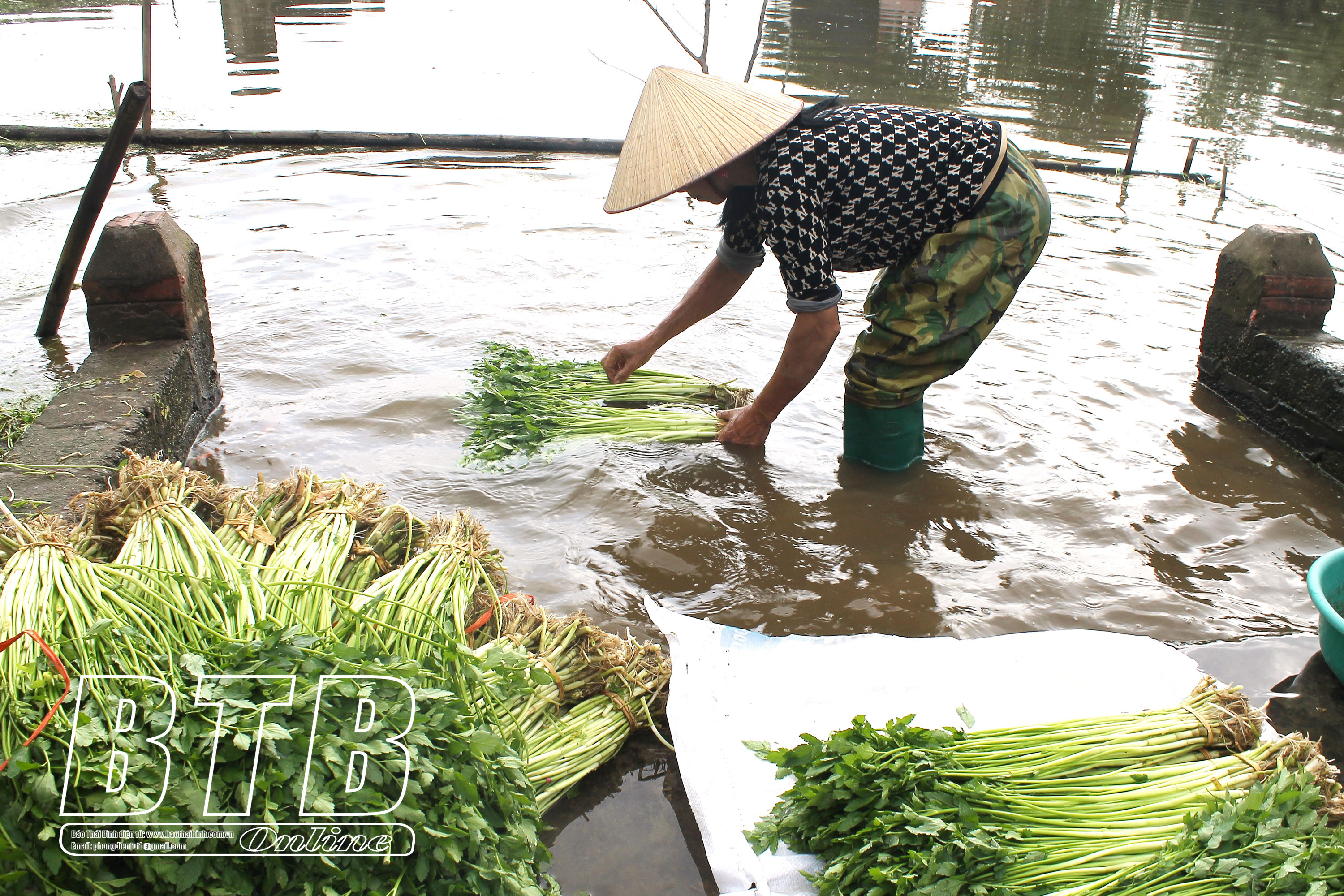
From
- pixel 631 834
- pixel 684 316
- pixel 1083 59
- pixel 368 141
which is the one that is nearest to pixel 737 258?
pixel 684 316

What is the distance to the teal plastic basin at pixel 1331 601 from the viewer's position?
8.52ft

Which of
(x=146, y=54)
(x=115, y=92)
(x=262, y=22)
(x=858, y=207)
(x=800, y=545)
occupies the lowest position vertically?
(x=800, y=545)

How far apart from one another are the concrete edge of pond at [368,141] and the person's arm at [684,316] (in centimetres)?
446

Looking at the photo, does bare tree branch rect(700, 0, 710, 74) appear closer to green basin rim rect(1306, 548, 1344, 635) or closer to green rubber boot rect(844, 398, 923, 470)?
green rubber boot rect(844, 398, 923, 470)

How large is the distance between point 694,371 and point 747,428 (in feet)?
3.70

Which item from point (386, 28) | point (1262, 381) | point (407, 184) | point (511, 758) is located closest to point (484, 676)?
point (511, 758)

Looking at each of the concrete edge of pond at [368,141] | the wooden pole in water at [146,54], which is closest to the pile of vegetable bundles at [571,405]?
the concrete edge of pond at [368,141]

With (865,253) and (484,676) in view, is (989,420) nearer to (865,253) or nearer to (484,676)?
(865,253)

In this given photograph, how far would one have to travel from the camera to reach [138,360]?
3.76m

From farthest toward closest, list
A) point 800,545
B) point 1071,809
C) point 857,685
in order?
point 800,545
point 857,685
point 1071,809

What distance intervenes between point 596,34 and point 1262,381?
16.2m

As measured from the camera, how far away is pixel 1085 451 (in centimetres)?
426

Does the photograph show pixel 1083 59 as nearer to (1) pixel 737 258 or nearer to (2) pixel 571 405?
(1) pixel 737 258

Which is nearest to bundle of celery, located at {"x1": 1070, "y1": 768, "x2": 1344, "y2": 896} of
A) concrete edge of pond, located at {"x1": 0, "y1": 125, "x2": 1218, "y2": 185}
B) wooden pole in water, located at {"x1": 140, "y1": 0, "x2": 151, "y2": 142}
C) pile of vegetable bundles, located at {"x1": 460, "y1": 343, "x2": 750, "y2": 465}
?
pile of vegetable bundles, located at {"x1": 460, "y1": 343, "x2": 750, "y2": 465}
